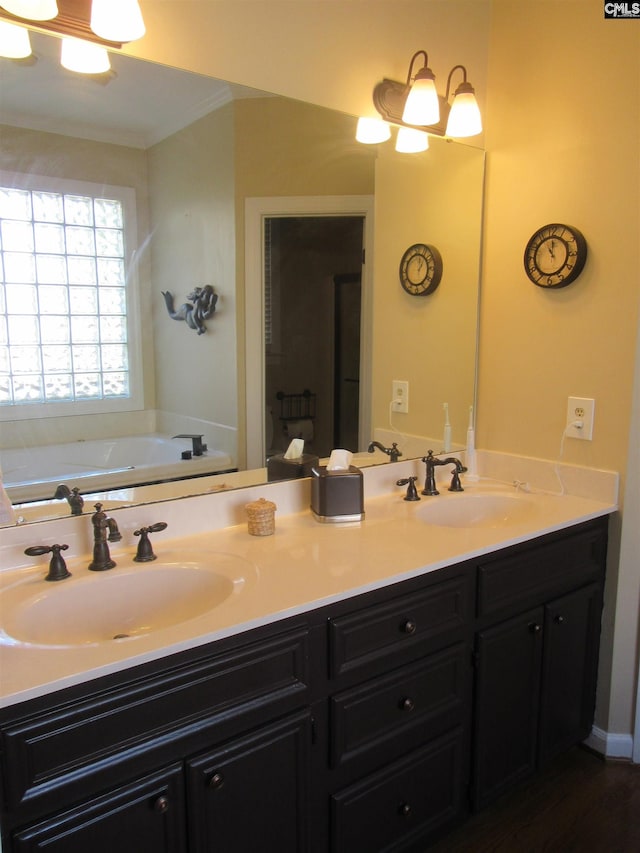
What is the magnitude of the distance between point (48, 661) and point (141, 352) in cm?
84

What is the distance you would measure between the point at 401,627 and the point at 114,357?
3.23 feet

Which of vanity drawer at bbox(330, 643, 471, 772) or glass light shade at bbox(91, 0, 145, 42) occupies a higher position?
glass light shade at bbox(91, 0, 145, 42)

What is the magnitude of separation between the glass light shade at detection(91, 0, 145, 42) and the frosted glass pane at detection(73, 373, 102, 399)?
0.78 metres

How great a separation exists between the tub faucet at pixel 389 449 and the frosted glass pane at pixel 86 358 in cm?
96

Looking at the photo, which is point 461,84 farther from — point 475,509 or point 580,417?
point 475,509

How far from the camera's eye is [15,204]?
1362 millimetres

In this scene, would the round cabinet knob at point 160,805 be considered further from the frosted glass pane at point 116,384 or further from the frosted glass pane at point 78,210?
the frosted glass pane at point 78,210

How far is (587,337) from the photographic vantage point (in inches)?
78.2

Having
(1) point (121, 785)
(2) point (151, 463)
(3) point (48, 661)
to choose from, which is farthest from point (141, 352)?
(1) point (121, 785)

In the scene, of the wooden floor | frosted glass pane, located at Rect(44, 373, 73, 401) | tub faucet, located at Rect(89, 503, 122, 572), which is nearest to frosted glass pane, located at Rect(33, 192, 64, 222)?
frosted glass pane, located at Rect(44, 373, 73, 401)

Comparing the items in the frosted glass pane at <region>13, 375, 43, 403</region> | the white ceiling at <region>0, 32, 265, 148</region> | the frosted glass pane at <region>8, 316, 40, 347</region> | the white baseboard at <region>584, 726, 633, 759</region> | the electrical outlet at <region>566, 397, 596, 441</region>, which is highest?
the white ceiling at <region>0, 32, 265, 148</region>

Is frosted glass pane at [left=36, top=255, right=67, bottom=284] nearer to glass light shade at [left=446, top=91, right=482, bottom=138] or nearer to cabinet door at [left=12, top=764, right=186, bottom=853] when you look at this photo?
cabinet door at [left=12, top=764, right=186, bottom=853]

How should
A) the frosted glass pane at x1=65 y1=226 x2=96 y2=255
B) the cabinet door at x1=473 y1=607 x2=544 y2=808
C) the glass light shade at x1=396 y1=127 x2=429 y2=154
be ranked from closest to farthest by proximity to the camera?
the frosted glass pane at x1=65 y1=226 x2=96 y2=255 < the cabinet door at x1=473 y1=607 x2=544 y2=808 < the glass light shade at x1=396 y1=127 x2=429 y2=154

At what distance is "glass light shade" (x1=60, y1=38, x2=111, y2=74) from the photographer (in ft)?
4.57
